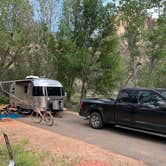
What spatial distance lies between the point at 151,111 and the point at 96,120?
292 centimetres

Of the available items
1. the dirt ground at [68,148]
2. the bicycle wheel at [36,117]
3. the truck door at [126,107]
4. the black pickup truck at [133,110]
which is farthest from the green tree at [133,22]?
the dirt ground at [68,148]

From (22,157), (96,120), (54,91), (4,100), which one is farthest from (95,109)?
(4,100)

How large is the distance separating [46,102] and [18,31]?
8.86 metres

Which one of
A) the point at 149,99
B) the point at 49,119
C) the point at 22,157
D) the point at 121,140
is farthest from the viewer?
the point at 49,119

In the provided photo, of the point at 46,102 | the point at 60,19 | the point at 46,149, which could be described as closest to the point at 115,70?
the point at 60,19

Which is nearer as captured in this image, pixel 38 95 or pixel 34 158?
pixel 34 158

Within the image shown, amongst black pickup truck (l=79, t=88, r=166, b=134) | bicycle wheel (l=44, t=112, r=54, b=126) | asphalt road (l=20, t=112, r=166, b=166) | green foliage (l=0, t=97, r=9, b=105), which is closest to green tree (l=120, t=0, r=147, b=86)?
asphalt road (l=20, t=112, r=166, b=166)

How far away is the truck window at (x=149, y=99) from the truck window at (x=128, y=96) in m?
0.25

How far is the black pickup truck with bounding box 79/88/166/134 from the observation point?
35.3ft

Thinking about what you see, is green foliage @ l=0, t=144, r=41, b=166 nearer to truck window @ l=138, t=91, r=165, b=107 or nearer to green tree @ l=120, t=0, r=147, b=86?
truck window @ l=138, t=91, r=165, b=107

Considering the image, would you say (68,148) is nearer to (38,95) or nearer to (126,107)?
(126,107)

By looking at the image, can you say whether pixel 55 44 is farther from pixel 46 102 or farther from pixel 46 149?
pixel 46 149

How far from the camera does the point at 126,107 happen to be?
11781 mm

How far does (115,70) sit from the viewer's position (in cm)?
2162
